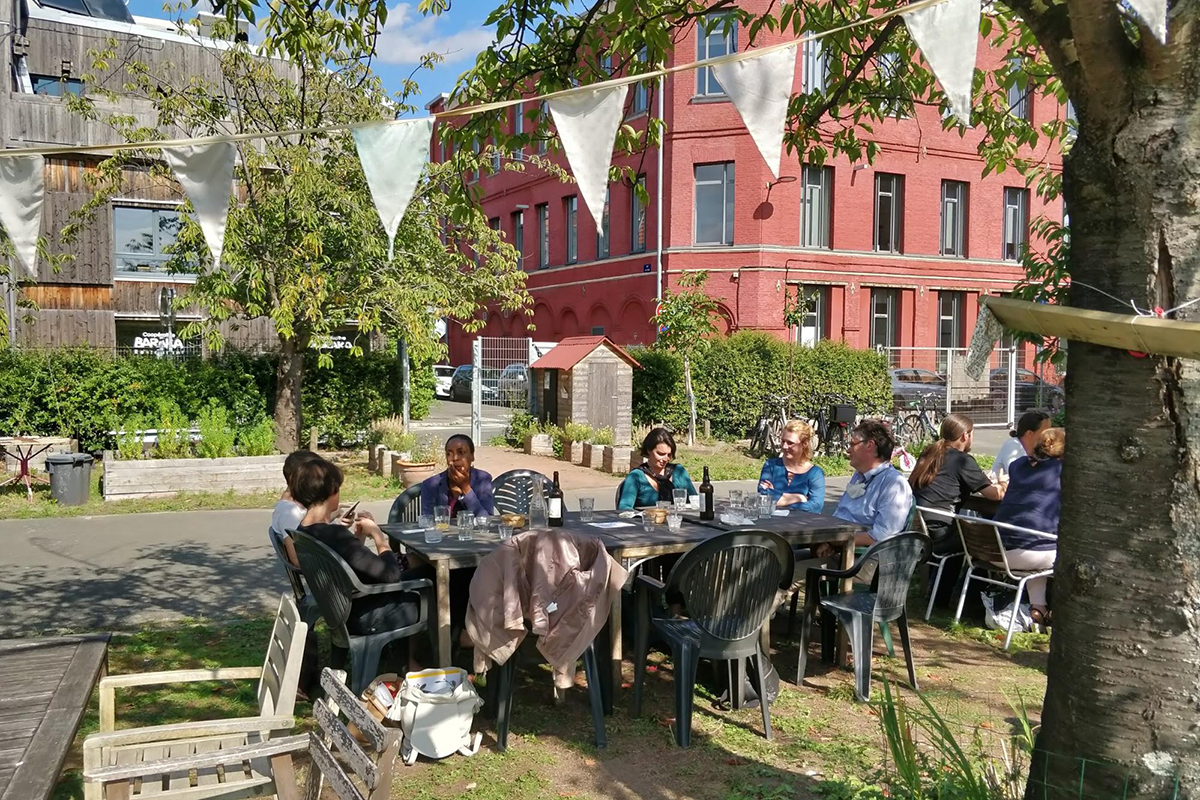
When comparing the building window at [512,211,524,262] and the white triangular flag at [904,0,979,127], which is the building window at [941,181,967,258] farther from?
the white triangular flag at [904,0,979,127]

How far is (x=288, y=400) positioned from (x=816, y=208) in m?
16.6

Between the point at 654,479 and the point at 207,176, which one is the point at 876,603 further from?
the point at 207,176

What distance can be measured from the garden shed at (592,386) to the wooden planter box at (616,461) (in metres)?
1.57

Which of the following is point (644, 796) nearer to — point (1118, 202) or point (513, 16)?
point (1118, 202)

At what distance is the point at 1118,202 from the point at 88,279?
26764 millimetres

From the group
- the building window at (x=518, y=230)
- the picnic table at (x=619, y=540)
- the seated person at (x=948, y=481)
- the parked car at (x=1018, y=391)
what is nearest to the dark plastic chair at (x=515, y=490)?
the picnic table at (x=619, y=540)

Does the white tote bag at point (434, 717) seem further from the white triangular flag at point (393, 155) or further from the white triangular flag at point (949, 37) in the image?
the white triangular flag at point (949, 37)

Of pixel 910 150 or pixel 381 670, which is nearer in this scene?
pixel 381 670

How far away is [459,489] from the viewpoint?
21.6 feet

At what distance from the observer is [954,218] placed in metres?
28.6

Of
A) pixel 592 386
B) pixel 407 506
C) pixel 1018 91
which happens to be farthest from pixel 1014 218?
pixel 407 506

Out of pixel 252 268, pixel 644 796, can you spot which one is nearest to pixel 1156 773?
pixel 644 796

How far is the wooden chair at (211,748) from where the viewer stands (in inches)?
119

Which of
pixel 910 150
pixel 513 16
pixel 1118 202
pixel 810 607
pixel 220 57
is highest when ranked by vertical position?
pixel 910 150
